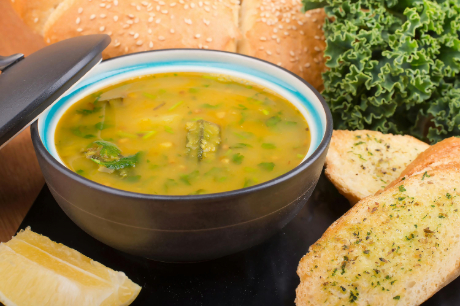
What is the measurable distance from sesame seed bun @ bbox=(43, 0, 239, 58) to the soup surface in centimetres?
70

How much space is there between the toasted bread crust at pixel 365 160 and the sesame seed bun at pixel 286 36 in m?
0.70

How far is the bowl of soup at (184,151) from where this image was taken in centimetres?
144

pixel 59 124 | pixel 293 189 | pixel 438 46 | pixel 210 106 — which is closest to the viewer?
pixel 293 189

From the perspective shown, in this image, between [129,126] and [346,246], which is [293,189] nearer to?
[346,246]

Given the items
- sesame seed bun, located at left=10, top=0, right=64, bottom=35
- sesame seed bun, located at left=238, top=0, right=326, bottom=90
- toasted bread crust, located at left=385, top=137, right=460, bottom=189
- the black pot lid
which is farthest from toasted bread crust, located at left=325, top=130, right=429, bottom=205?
sesame seed bun, located at left=10, top=0, right=64, bottom=35

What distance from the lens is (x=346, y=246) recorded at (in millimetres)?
1757

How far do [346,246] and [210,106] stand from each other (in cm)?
93

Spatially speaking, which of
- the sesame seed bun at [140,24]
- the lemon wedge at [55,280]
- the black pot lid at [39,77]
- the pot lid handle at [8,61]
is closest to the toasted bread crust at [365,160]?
the sesame seed bun at [140,24]

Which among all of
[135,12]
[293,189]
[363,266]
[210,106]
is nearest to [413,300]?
[363,266]

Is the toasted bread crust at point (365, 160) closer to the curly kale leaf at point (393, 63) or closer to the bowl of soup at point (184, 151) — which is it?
the curly kale leaf at point (393, 63)

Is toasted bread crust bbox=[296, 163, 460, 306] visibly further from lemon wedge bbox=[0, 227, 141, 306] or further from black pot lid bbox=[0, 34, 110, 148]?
black pot lid bbox=[0, 34, 110, 148]

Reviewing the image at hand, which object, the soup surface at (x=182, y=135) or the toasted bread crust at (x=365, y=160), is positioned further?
the toasted bread crust at (x=365, y=160)

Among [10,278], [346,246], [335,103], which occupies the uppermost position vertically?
[10,278]

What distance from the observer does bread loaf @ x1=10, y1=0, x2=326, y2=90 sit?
9.44 ft
